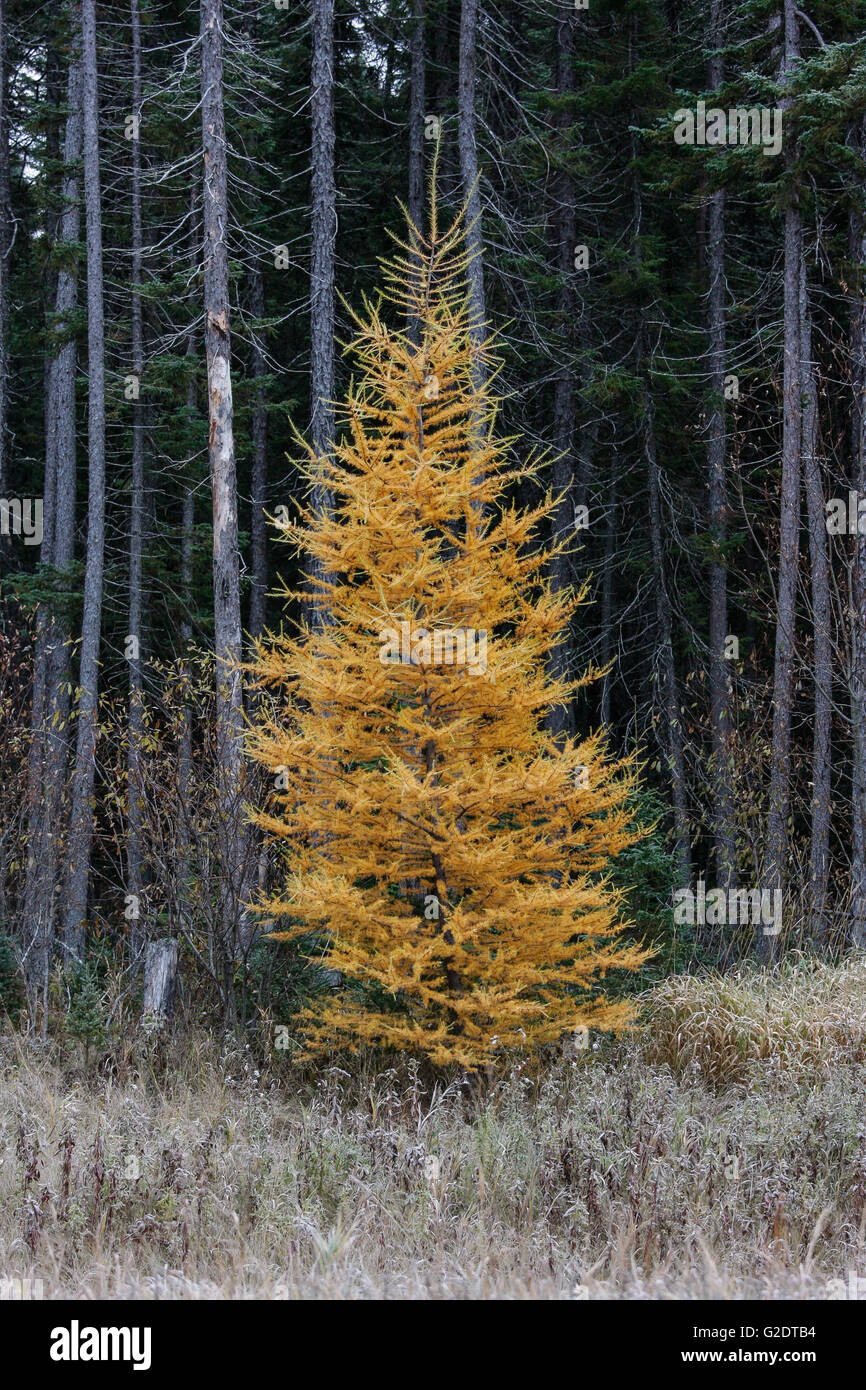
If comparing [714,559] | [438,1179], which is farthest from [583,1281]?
[714,559]

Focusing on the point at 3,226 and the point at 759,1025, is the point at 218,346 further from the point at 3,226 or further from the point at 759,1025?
the point at 3,226

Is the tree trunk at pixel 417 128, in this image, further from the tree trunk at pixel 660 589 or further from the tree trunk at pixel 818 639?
the tree trunk at pixel 818 639

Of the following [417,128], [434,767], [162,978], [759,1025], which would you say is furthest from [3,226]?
[759,1025]

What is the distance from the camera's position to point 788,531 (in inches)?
487

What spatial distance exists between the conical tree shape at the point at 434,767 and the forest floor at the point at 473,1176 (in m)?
0.67

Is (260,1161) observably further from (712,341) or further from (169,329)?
(169,329)

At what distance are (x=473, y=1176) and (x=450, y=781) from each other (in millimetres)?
2623

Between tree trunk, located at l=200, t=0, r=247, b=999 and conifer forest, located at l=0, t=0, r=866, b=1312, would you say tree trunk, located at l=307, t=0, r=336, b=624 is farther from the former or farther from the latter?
tree trunk, located at l=200, t=0, r=247, b=999

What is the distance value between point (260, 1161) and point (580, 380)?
15.3 m

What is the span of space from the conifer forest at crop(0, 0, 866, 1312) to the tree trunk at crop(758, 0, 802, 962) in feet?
0.19

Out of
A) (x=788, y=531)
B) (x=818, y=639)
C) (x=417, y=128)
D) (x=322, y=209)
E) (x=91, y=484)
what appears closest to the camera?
(x=818, y=639)

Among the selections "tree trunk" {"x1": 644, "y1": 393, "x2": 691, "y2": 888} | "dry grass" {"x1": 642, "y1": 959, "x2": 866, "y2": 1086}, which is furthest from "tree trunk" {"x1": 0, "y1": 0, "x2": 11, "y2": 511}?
"dry grass" {"x1": 642, "y1": 959, "x2": 866, "y2": 1086}

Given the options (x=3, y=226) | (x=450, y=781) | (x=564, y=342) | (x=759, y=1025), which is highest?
(x=3, y=226)

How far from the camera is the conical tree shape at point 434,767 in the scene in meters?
7.21
